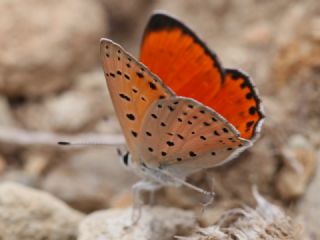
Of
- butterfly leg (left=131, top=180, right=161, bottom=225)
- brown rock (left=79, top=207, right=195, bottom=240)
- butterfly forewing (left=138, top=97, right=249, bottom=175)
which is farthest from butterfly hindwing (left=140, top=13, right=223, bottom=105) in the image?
brown rock (left=79, top=207, right=195, bottom=240)

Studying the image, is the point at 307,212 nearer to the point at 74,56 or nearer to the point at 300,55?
the point at 300,55

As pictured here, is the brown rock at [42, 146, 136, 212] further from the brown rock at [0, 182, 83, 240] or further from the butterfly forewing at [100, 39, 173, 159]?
the butterfly forewing at [100, 39, 173, 159]

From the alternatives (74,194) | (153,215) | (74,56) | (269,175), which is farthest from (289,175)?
(74,56)

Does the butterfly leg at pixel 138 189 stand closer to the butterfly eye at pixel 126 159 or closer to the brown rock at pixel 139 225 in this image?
the brown rock at pixel 139 225

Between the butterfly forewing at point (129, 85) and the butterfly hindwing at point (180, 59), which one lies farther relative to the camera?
the butterfly hindwing at point (180, 59)

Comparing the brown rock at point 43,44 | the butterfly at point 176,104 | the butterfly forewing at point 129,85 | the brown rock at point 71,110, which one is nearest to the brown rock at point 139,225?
the butterfly at point 176,104

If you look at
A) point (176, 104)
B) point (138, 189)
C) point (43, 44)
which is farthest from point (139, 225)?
point (43, 44)
